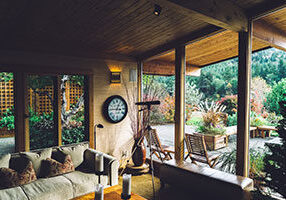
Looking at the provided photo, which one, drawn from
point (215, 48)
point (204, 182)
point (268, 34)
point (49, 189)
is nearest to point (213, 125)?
point (215, 48)

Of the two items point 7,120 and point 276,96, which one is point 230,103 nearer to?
point 276,96

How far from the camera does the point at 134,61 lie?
5.21 meters

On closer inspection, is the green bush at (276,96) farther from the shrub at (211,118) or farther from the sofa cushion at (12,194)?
the sofa cushion at (12,194)

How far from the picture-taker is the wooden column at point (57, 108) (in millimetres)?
4152

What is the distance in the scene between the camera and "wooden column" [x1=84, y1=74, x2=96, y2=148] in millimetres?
4523

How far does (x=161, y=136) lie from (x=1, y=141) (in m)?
3.95

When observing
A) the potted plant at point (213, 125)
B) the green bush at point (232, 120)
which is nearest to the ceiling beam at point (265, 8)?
the green bush at point (232, 120)

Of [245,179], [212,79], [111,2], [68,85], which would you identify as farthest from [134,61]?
[245,179]

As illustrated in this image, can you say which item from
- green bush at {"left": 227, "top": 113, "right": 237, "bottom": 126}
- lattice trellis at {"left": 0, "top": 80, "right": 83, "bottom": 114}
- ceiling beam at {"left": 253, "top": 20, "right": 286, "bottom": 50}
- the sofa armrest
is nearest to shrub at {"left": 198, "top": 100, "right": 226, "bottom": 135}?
green bush at {"left": 227, "top": 113, "right": 237, "bottom": 126}

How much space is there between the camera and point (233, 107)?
3.61m

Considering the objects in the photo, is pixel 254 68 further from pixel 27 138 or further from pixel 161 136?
pixel 27 138

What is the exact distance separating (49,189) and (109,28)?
262 centimetres

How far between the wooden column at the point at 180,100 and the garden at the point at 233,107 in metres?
0.30

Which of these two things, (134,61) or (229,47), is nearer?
(229,47)
